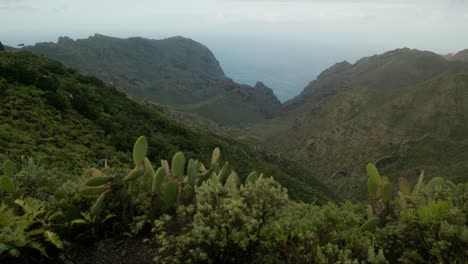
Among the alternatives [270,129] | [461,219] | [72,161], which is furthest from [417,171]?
[270,129]

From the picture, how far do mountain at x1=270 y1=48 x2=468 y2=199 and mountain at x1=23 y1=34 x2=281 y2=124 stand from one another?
47.5 metres

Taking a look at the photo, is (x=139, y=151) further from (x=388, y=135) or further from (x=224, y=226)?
(x=388, y=135)

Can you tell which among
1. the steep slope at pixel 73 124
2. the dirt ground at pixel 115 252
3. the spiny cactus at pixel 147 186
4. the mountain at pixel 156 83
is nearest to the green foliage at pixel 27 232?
the dirt ground at pixel 115 252

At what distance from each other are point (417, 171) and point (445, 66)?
80781 mm

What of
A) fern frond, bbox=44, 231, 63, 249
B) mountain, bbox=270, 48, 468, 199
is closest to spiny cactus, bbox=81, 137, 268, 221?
fern frond, bbox=44, 231, 63, 249

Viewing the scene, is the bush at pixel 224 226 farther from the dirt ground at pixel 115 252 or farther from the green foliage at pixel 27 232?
the green foliage at pixel 27 232

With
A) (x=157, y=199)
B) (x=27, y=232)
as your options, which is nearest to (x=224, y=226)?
(x=157, y=199)

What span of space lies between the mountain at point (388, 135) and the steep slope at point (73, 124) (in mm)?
23975

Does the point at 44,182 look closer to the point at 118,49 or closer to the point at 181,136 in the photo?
the point at 181,136

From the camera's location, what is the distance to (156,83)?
149 meters

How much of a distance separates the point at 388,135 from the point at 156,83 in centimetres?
10353

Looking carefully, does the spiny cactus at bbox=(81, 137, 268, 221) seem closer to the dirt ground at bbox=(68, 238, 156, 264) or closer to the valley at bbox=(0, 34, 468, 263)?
the valley at bbox=(0, 34, 468, 263)

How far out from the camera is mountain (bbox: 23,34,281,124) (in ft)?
440

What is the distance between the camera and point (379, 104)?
73062 millimetres
